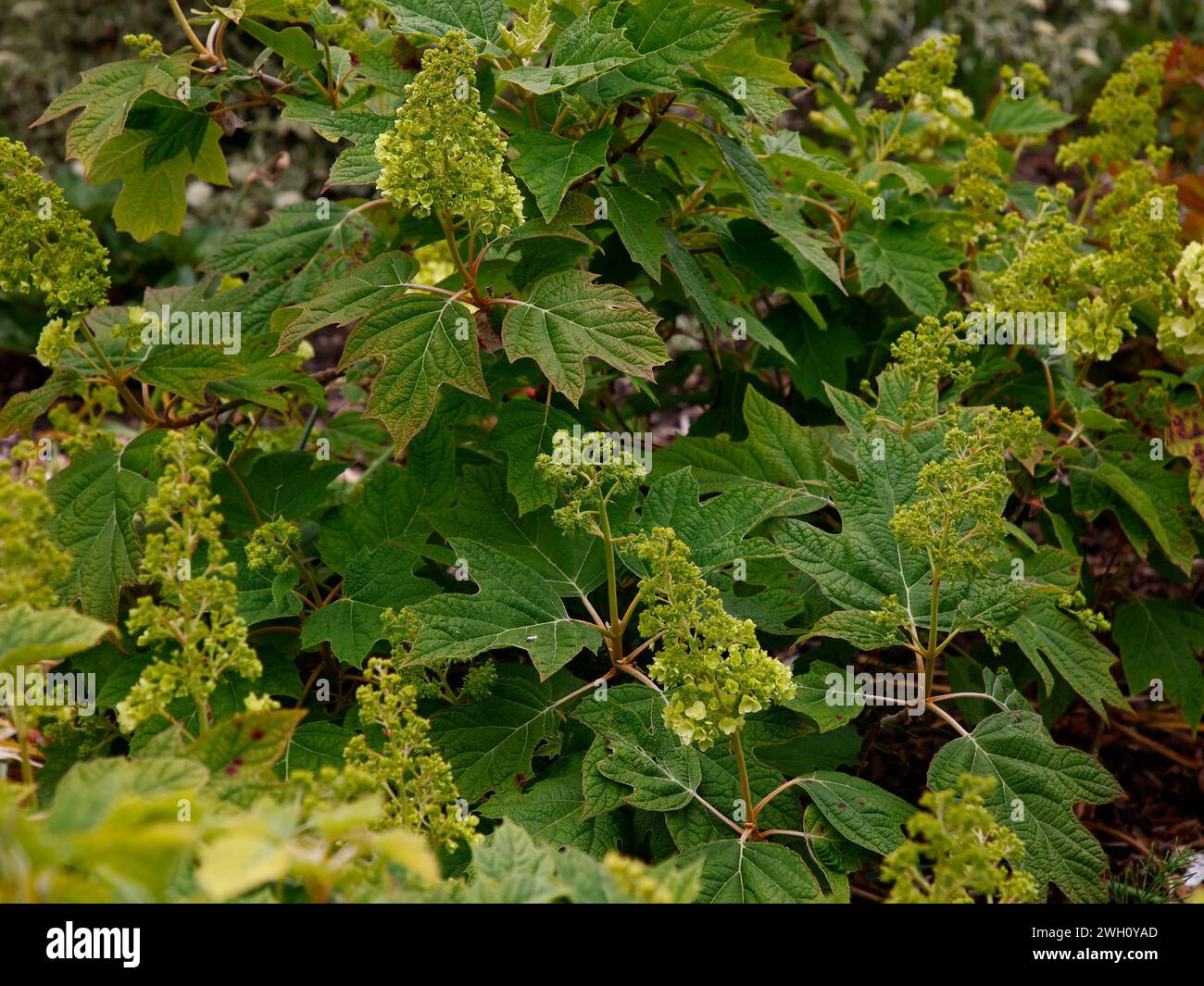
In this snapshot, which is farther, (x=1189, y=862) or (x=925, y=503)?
(x=1189, y=862)

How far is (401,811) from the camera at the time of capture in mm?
1448

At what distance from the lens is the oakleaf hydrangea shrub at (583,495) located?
1.52 m

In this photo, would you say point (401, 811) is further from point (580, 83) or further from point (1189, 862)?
point (1189, 862)

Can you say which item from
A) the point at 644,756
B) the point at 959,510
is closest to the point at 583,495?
the point at 644,756

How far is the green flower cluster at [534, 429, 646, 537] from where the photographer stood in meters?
1.78

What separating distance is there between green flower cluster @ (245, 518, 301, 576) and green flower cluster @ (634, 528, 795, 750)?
768 mm

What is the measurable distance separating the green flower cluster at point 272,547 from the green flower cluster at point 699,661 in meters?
0.77

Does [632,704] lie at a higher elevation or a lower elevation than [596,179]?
lower

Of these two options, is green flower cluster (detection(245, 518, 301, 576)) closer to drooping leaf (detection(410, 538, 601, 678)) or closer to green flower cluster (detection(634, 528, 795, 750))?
drooping leaf (detection(410, 538, 601, 678))

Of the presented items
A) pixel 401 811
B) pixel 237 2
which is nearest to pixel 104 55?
pixel 237 2

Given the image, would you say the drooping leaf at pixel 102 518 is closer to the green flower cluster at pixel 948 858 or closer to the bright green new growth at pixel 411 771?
the bright green new growth at pixel 411 771

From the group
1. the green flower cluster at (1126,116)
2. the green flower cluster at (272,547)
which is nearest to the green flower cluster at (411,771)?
the green flower cluster at (272,547)

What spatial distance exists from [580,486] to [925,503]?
22.9 inches

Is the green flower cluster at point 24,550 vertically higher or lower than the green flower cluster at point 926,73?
lower
